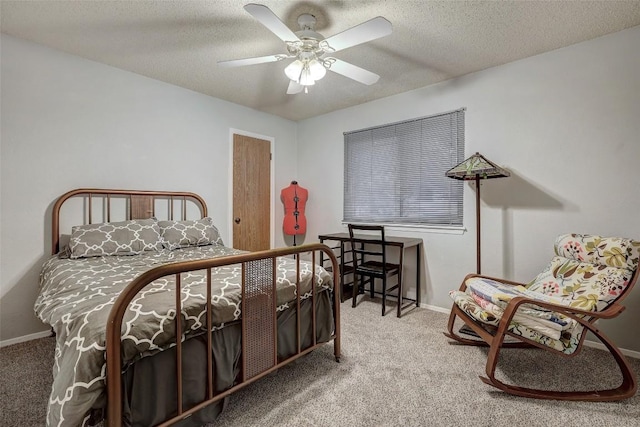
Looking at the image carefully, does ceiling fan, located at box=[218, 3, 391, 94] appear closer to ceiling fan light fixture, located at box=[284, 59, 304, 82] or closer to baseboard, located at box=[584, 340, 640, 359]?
ceiling fan light fixture, located at box=[284, 59, 304, 82]

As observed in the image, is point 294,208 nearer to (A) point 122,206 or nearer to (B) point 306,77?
(A) point 122,206

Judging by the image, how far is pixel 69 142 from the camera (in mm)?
2666

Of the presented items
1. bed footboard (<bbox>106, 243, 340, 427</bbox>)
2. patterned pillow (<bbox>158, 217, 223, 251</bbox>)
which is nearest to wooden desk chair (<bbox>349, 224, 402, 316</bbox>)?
bed footboard (<bbox>106, 243, 340, 427</bbox>)

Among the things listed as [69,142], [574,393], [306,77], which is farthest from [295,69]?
[574,393]

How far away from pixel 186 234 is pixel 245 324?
1711mm

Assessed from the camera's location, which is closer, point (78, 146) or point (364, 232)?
point (78, 146)

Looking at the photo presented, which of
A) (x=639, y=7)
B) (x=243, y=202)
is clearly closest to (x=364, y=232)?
(x=243, y=202)

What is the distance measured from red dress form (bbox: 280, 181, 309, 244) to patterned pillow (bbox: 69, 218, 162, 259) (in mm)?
1882

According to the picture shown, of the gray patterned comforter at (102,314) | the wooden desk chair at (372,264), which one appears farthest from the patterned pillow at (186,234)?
the wooden desk chair at (372,264)

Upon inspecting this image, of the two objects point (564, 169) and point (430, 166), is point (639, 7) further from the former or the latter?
point (430, 166)

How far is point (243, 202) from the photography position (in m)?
4.04

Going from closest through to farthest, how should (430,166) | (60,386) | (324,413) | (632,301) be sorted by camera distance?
(60,386) → (324,413) → (632,301) → (430,166)

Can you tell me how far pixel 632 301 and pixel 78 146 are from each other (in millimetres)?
4789

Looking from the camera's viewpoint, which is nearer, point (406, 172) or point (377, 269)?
point (377, 269)
